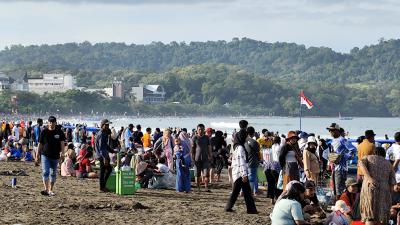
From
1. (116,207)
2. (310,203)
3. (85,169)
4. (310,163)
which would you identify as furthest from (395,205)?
(85,169)

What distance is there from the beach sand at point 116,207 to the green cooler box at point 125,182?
0.19m

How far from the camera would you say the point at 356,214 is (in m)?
11.8

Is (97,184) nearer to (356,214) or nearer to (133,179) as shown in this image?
(133,179)

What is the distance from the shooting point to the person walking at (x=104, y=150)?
1741 centimetres

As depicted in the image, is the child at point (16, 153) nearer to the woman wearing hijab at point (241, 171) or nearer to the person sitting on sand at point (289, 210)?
the woman wearing hijab at point (241, 171)

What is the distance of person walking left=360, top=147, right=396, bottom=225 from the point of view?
1153cm

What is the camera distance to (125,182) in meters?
17.1

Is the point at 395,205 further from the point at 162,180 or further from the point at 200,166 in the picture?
the point at 162,180

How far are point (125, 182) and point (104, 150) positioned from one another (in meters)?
0.76

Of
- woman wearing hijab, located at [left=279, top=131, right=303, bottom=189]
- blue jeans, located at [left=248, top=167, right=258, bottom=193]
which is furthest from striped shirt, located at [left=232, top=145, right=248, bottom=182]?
blue jeans, located at [left=248, top=167, right=258, bottom=193]

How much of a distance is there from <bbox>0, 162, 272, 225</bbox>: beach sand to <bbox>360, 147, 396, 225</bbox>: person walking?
222 centimetres

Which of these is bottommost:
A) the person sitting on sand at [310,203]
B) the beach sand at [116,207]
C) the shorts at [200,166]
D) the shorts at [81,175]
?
the beach sand at [116,207]

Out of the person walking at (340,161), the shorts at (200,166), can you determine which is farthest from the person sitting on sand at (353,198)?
the shorts at (200,166)

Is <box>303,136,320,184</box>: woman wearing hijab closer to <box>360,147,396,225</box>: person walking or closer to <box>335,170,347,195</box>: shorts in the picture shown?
<box>335,170,347,195</box>: shorts
